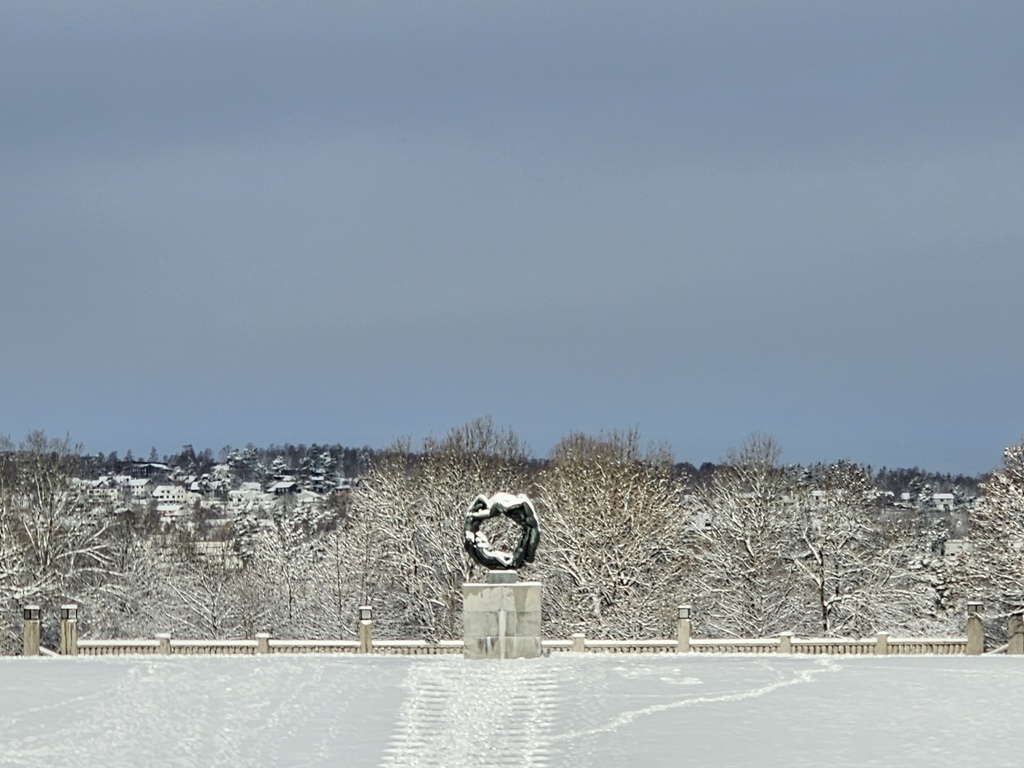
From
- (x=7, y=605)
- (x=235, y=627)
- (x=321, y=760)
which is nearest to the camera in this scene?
(x=321, y=760)

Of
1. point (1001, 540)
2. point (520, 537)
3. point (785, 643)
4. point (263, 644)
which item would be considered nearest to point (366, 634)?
point (263, 644)

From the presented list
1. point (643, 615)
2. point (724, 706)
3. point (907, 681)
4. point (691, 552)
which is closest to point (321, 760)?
point (724, 706)

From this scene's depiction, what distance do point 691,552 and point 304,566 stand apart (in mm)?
21398

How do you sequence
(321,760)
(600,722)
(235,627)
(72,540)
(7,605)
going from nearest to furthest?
(321,760), (600,722), (7,605), (72,540), (235,627)

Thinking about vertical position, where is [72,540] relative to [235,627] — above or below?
above

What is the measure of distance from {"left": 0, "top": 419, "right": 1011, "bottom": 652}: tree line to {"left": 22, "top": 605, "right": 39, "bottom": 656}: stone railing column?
13992mm

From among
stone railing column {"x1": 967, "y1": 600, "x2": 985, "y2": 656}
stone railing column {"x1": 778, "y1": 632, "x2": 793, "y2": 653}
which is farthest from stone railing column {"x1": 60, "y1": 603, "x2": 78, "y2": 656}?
stone railing column {"x1": 967, "y1": 600, "x2": 985, "y2": 656}

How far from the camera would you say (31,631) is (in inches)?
1462

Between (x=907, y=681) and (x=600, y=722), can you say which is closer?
(x=600, y=722)

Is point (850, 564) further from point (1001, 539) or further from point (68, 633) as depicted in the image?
point (68, 633)

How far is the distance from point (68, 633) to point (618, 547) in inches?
898

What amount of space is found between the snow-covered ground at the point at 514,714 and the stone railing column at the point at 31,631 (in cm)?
468

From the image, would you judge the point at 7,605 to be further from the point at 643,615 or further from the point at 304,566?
the point at 643,615

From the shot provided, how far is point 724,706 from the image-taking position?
25.6 metres
